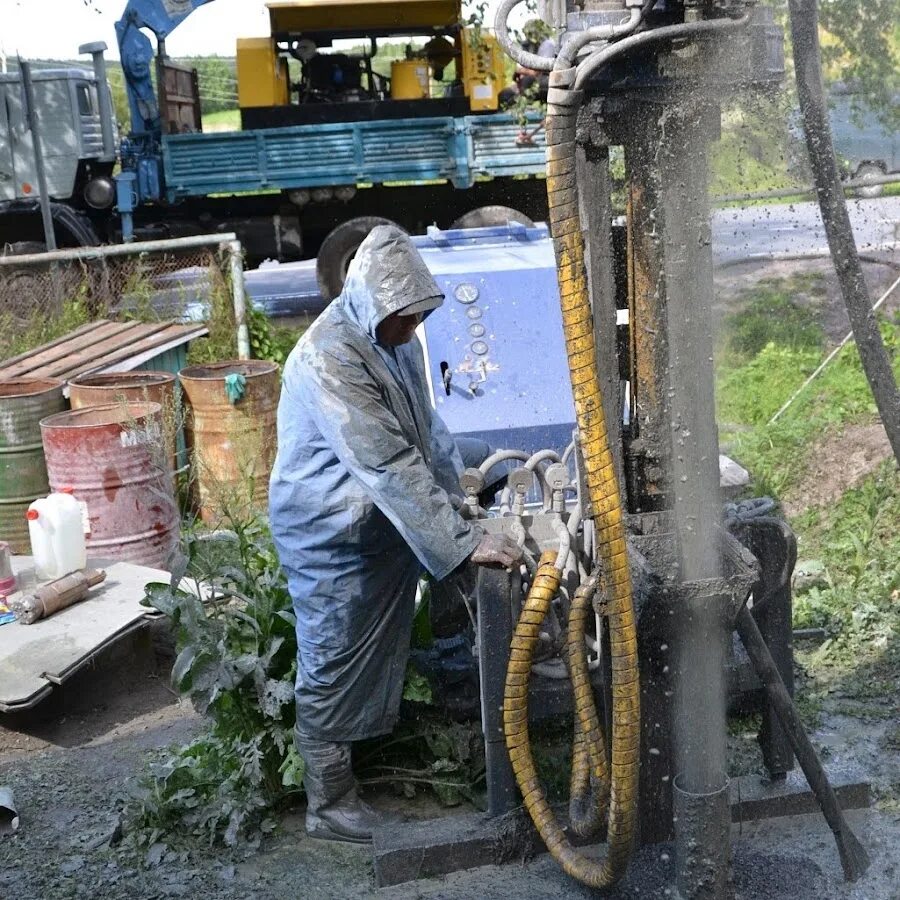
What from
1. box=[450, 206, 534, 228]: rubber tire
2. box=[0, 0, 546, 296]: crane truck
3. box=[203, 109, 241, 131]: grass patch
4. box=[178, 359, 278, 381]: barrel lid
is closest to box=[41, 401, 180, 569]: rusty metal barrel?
box=[178, 359, 278, 381]: barrel lid

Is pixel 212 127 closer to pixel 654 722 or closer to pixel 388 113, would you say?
pixel 388 113

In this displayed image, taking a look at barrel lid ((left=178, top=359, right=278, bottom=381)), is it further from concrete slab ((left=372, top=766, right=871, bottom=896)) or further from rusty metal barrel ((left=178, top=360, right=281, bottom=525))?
concrete slab ((left=372, top=766, right=871, bottom=896))

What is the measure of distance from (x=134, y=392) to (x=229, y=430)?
23.6 inches

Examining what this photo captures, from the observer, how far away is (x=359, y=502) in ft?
11.7

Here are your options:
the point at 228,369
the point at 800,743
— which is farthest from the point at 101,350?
the point at 800,743

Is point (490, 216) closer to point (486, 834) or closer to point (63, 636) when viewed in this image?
point (63, 636)

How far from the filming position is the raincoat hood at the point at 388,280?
353 centimetres

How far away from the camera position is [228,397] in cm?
681

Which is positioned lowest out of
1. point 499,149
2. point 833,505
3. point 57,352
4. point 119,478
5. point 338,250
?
point 833,505

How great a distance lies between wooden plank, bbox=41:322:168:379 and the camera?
280 inches

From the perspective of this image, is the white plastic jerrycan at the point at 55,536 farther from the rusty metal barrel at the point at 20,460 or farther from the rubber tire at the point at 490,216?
the rubber tire at the point at 490,216

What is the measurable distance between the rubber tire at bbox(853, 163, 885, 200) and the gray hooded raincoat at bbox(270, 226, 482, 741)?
14.0 feet

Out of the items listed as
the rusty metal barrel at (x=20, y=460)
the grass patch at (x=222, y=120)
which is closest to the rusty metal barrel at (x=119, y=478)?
the rusty metal barrel at (x=20, y=460)

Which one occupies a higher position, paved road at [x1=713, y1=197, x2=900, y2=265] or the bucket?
the bucket
